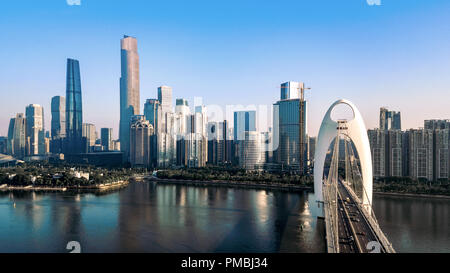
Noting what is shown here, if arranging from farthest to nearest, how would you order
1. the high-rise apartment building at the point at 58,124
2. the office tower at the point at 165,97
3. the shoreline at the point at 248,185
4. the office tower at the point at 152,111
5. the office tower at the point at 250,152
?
1. the office tower at the point at 165,97
2. the high-rise apartment building at the point at 58,124
3. the office tower at the point at 152,111
4. the office tower at the point at 250,152
5. the shoreline at the point at 248,185

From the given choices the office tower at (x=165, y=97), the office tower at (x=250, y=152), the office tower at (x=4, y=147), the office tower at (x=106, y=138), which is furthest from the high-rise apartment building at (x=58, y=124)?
the office tower at (x=250, y=152)

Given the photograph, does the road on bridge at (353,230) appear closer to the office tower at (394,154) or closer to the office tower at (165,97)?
the office tower at (394,154)

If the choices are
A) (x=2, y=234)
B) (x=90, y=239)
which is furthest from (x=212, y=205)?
(x=2, y=234)

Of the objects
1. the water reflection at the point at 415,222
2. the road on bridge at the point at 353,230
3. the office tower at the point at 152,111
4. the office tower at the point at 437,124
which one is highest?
the office tower at the point at 152,111

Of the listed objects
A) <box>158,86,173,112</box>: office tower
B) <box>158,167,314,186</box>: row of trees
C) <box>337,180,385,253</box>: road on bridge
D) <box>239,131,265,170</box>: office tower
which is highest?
<box>158,86,173,112</box>: office tower

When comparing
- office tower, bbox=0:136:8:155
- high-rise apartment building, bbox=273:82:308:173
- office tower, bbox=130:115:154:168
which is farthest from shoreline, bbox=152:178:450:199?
office tower, bbox=0:136:8:155

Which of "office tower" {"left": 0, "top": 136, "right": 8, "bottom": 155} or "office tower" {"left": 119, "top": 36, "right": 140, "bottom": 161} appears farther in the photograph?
"office tower" {"left": 119, "top": 36, "right": 140, "bottom": 161}

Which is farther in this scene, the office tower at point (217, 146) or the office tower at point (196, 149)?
the office tower at point (217, 146)

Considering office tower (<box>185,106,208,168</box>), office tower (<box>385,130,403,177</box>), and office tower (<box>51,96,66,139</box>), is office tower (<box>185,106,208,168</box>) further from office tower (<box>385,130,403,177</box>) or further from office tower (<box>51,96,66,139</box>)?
office tower (<box>51,96,66,139</box>)
